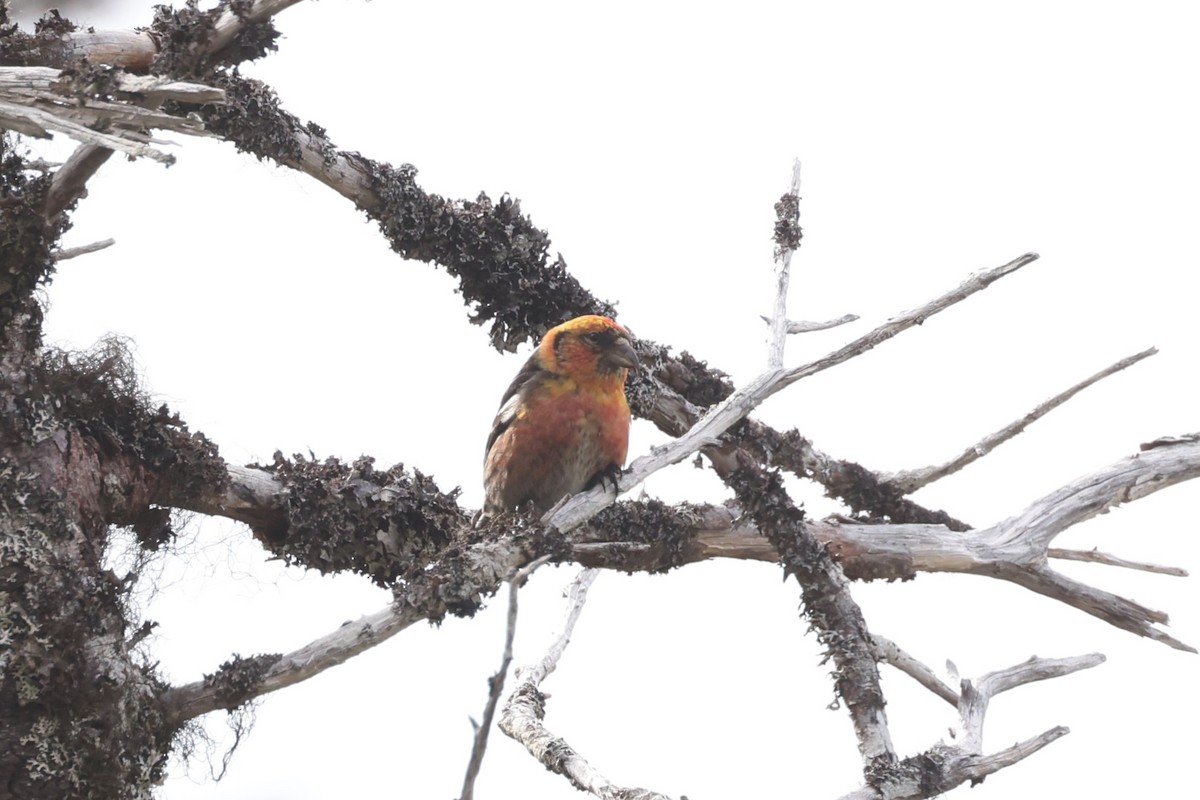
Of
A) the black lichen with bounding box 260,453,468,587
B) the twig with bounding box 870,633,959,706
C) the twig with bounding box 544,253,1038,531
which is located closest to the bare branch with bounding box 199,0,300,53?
the black lichen with bounding box 260,453,468,587

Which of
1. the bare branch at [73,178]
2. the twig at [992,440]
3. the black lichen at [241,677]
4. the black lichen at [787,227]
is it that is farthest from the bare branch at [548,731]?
the bare branch at [73,178]

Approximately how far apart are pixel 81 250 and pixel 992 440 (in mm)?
3779

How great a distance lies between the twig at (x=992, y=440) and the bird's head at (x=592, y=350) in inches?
58.3

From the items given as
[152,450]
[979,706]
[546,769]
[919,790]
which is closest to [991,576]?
[979,706]

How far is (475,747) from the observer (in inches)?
64.8

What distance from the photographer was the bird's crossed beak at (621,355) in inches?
189

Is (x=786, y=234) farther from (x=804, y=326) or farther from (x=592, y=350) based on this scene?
(x=592, y=350)

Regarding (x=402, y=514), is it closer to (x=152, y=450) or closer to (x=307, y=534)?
(x=307, y=534)

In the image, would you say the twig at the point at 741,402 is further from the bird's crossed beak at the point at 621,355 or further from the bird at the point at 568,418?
A: the bird's crossed beak at the point at 621,355

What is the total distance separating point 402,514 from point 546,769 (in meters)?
1.12

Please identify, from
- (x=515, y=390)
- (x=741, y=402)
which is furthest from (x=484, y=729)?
(x=515, y=390)

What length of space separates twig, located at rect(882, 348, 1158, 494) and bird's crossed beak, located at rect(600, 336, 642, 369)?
145cm

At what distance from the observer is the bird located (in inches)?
187

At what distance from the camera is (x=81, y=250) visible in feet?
13.5
